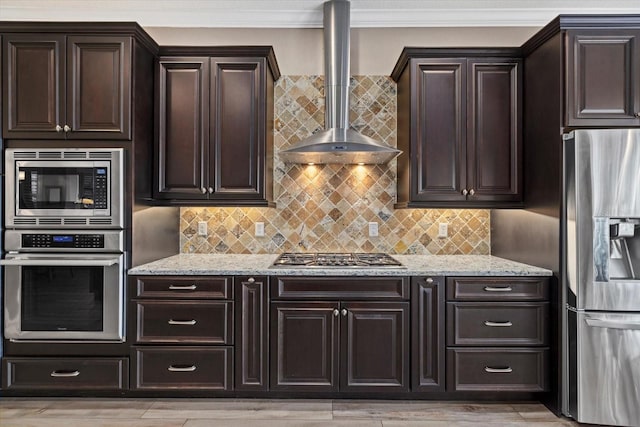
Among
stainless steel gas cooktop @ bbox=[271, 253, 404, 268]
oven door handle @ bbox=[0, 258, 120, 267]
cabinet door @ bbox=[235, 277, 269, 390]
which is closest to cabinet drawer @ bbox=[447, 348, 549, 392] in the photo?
stainless steel gas cooktop @ bbox=[271, 253, 404, 268]

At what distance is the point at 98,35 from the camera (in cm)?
251

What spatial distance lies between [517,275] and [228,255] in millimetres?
2062

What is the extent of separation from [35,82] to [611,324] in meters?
3.68

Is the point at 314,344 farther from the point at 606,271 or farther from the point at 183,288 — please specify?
the point at 606,271

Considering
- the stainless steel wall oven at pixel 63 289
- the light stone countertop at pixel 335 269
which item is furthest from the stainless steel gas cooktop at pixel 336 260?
the stainless steel wall oven at pixel 63 289

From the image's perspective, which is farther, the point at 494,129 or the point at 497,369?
the point at 494,129

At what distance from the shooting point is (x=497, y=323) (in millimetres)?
2480

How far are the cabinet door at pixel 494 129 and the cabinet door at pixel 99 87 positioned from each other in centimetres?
228

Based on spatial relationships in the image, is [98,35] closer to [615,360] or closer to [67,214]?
[67,214]

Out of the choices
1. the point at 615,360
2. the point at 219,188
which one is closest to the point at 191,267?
the point at 219,188

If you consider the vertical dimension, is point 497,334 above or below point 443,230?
below

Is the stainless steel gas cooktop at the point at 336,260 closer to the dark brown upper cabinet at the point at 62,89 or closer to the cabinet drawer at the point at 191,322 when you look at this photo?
the cabinet drawer at the point at 191,322

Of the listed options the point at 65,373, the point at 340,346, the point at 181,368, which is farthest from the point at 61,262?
the point at 340,346

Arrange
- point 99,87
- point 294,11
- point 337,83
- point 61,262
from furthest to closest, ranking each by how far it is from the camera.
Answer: point 294,11, point 337,83, point 99,87, point 61,262
